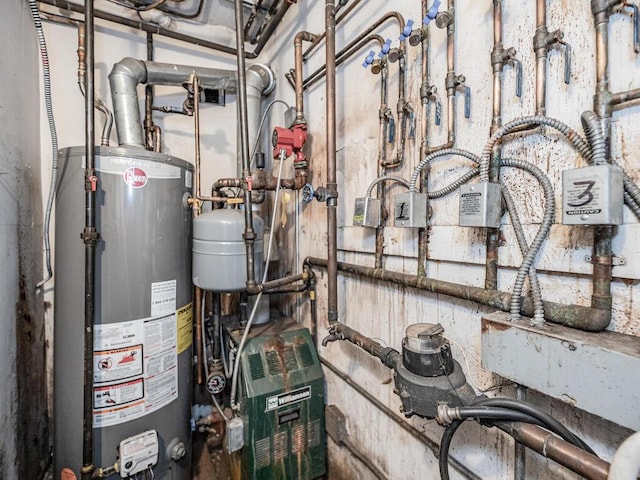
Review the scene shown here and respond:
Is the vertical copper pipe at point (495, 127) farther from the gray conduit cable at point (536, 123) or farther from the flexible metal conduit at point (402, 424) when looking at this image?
the flexible metal conduit at point (402, 424)

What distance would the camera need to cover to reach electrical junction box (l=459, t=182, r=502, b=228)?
0.71 metres

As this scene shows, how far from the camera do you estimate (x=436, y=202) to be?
939 millimetres

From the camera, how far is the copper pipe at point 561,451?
1.61 ft

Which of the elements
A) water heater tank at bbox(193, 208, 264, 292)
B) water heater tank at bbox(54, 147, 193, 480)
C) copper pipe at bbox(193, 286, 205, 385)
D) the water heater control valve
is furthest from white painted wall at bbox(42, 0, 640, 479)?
water heater tank at bbox(54, 147, 193, 480)

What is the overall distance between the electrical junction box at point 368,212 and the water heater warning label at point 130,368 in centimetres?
89

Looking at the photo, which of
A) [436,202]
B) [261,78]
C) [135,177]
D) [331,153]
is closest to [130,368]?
[135,177]

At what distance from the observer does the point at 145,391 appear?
47.6 inches

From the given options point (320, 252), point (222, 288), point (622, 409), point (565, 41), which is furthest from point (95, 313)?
point (565, 41)

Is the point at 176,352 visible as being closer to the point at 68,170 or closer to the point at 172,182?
the point at 172,182

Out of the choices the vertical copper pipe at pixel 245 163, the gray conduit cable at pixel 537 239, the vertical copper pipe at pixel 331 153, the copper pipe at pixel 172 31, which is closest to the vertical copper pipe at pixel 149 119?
the copper pipe at pixel 172 31

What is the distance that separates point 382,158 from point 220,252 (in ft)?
2.47

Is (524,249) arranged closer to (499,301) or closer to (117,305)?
(499,301)

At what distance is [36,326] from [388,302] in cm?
164

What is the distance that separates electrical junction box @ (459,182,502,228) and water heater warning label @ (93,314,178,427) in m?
1.19
